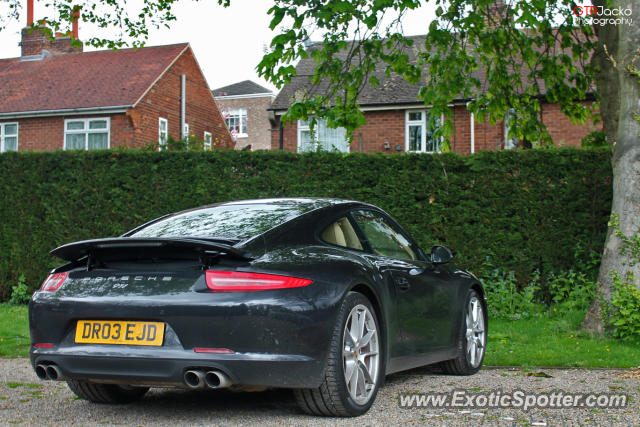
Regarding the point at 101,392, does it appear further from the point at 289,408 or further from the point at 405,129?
the point at 405,129

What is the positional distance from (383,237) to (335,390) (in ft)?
5.35

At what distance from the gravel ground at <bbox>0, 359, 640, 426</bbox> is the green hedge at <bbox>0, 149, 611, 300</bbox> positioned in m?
4.19

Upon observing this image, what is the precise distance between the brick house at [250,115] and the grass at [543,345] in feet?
138

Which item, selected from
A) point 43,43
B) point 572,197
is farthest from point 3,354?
point 43,43

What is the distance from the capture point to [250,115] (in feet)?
173

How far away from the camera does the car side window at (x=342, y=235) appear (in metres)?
4.89

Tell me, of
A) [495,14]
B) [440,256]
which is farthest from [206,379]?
[495,14]

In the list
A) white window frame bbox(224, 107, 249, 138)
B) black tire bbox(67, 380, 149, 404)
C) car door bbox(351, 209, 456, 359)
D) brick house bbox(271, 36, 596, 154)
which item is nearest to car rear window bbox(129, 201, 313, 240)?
car door bbox(351, 209, 456, 359)

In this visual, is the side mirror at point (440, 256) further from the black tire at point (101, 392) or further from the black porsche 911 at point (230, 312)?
the black tire at point (101, 392)

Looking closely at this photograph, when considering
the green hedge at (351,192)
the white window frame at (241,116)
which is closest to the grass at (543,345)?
the green hedge at (351,192)

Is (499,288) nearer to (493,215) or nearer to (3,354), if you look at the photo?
(493,215)

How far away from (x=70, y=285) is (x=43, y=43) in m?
32.6

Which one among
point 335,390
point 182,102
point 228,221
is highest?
point 182,102

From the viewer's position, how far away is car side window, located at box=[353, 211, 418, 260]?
5.36 m
